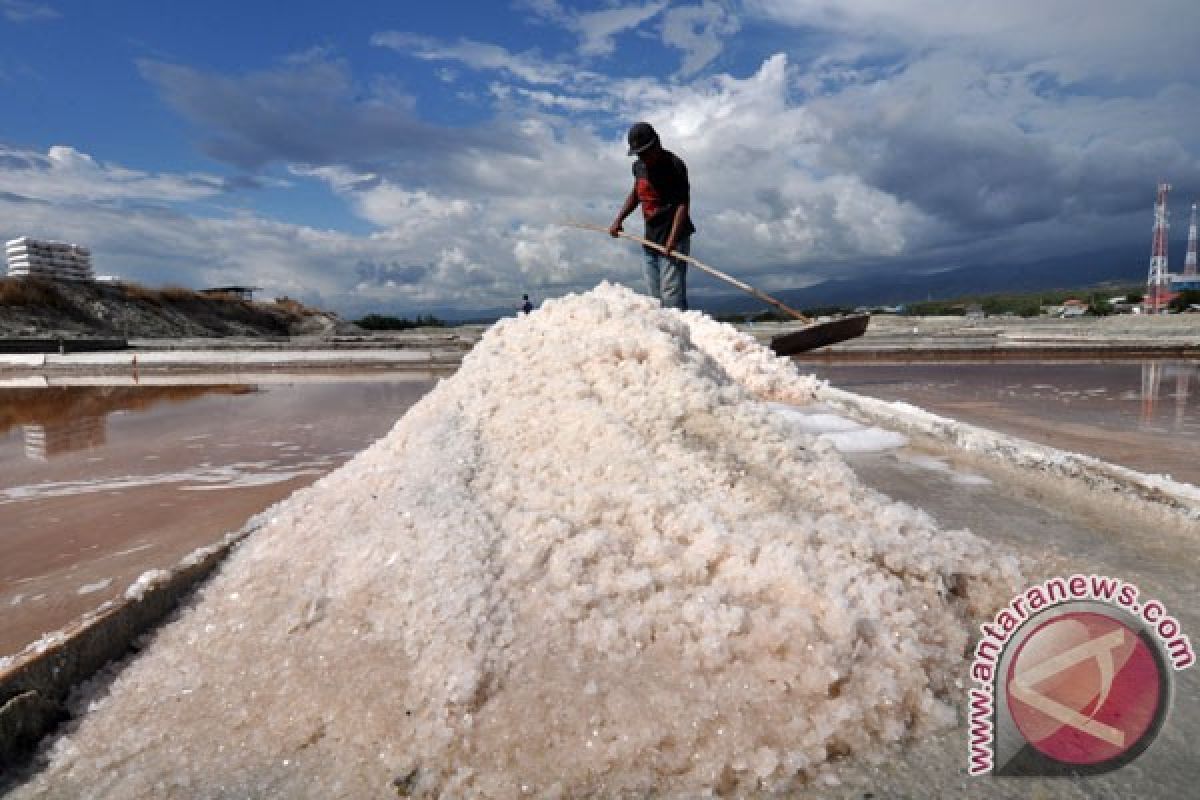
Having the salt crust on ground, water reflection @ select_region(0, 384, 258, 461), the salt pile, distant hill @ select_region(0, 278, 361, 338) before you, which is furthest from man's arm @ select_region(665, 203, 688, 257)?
the salt pile

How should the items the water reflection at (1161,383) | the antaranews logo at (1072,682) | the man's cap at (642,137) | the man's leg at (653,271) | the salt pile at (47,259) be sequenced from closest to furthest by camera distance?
the antaranews logo at (1072,682), the water reflection at (1161,383), the man's cap at (642,137), the man's leg at (653,271), the salt pile at (47,259)

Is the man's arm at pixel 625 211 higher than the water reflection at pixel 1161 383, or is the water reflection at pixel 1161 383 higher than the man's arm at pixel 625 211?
the man's arm at pixel 625 211

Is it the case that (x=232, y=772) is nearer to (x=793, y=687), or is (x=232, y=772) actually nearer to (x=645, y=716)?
(x=645, y=716)

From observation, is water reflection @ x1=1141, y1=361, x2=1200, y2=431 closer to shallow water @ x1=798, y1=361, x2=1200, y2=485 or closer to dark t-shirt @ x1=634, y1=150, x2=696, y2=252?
shallow water @ x1=798, y1=361, x2=1200, y2=485

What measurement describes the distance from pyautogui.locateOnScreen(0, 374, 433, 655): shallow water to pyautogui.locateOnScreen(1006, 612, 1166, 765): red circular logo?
1709 millimetres

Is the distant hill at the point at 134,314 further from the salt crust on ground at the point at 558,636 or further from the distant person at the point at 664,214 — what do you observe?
the salt crust on ground at the point at 558,636

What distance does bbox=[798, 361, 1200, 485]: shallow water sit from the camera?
105 inches

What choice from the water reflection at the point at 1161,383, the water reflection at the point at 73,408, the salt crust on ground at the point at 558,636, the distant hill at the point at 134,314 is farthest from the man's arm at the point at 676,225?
the distant hill at the point at 134,314

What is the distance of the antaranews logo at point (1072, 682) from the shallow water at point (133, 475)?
1.66 m

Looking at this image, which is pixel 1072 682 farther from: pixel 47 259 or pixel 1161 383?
pixel 47 259

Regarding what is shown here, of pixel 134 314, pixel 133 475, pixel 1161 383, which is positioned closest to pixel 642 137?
pixel 133 475

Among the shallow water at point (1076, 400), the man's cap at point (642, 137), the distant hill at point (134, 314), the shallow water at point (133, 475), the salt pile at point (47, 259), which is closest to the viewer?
the shallow water at point (133, 475)

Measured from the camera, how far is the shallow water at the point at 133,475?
1.53 meters

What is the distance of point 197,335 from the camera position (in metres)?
17.7
